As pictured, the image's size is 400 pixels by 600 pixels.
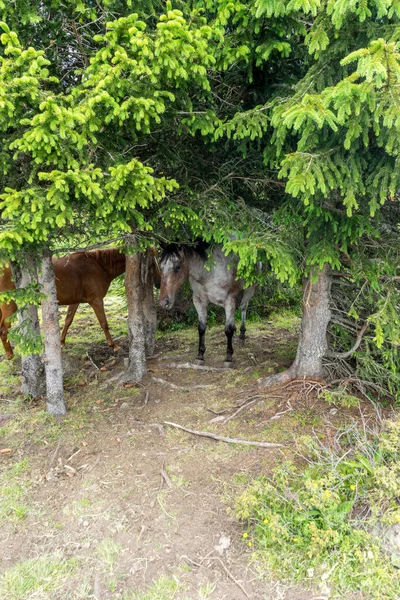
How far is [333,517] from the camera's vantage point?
9.21 ft

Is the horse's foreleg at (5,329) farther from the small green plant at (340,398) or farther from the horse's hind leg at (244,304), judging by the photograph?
the small green plant at (340,398)

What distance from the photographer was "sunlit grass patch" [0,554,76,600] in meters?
2.54

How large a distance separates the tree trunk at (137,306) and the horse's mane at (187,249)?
0.39 meters

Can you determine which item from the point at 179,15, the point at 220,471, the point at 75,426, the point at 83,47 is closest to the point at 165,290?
the point at 75,426

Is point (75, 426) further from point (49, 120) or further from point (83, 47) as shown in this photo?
point (83, 47)

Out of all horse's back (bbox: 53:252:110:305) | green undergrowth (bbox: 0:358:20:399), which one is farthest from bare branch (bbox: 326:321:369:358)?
green undergrowth (bbox: 0:358:20:399)

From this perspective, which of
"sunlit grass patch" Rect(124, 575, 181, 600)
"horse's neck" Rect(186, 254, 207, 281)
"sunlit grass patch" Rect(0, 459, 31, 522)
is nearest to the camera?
"sunlit grass patch" Rect(124, 575, 181, 600)

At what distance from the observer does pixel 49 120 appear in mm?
2592

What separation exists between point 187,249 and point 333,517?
399cm

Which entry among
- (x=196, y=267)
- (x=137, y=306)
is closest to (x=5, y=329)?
(x=137, y=306)

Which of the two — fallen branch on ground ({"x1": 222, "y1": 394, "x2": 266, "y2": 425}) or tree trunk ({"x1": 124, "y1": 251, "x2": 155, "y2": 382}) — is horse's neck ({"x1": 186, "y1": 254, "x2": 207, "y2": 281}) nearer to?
tree trunk ({"x1": 124, "y1": 251, "x2": 155, "y2": 382})

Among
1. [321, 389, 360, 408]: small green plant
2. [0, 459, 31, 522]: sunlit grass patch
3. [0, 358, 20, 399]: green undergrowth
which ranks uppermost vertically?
[321, 389, 360, 408]: small green plant

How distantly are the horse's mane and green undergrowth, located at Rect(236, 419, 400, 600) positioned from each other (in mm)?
3207

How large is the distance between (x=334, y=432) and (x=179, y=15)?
3.96m
